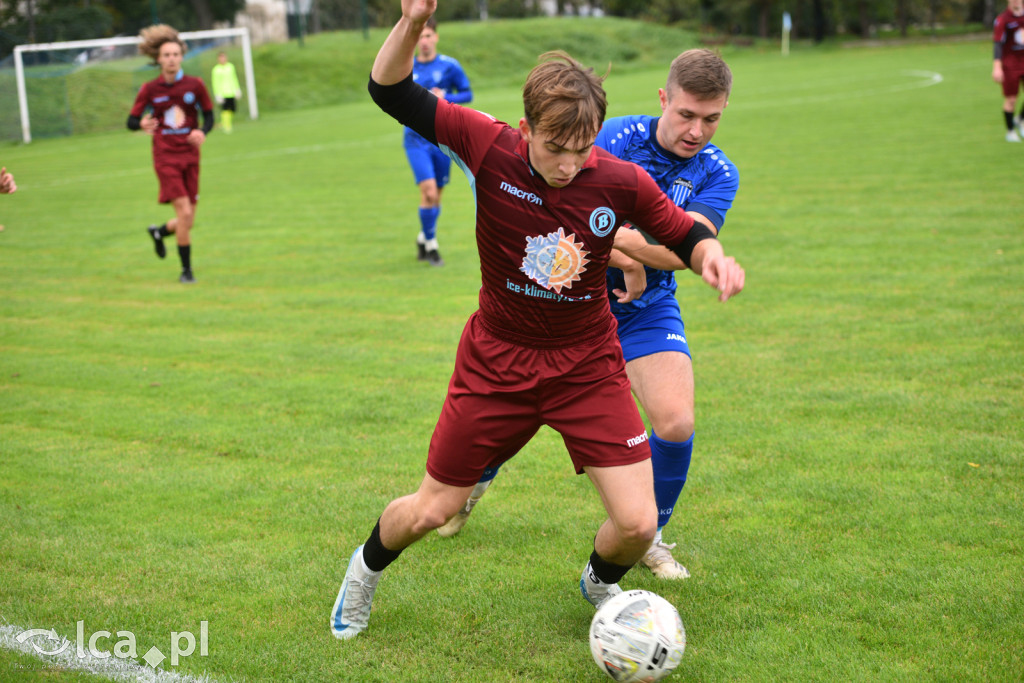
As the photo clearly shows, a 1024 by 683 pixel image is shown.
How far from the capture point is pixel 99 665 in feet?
11.8

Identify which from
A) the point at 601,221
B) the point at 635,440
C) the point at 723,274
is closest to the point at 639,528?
the point at 635,440

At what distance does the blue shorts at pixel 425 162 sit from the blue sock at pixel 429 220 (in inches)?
17.6

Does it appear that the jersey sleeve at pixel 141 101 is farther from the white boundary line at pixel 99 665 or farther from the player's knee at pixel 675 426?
the player's knee at pixel 675 426

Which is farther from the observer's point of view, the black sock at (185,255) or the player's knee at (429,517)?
the black sock at (185,255)

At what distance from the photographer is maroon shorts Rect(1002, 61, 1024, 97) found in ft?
52.5

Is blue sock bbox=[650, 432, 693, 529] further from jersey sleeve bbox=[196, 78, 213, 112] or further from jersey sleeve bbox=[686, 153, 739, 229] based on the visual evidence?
jersey sleeve bbox=[196, 78, 213, 112]

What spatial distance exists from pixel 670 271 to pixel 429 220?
663 centimetres

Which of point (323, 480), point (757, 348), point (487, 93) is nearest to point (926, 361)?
point (757, 348)

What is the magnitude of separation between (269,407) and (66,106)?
2755 cm

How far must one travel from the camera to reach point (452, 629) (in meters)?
3.82

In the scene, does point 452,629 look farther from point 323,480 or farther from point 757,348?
point 757,348

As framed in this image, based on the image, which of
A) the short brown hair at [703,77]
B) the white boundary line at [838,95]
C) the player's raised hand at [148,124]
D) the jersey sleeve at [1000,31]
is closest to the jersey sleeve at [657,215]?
the short brown hair at [703,77]

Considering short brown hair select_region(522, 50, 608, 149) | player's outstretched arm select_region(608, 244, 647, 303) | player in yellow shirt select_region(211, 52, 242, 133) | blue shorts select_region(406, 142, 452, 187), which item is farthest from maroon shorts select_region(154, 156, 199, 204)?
player in yellow shirt select_region(211, 52, 242, 133)

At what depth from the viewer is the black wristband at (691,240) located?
339 centimetres
